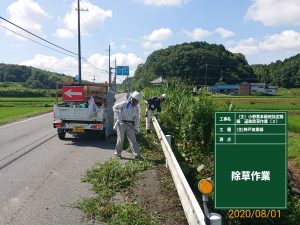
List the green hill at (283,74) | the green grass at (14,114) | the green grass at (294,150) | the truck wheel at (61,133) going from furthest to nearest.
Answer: the green hill at (283,74), the green grass at (14,114), the truck wheel at (61,133), the green grass at (294,150)

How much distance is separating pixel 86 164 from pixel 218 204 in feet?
19.3

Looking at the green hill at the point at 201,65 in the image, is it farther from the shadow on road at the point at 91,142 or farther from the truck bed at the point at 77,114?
the truck bed at the point at 77,114

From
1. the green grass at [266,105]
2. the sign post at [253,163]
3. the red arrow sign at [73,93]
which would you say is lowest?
the green grass at [266,105]

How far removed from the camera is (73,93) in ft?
50.0

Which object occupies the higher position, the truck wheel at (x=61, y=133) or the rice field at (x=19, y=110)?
the truck wheel at (x=61, y=133)

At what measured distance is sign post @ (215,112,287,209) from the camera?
4.88m

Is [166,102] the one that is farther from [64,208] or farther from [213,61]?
[213,61]

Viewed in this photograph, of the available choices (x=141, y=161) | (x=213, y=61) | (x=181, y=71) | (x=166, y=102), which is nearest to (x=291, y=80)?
(x=213, y=61)

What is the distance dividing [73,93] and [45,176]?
681 cm

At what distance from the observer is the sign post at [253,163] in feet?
16.0

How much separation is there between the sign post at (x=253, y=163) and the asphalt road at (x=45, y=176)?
2279 mm

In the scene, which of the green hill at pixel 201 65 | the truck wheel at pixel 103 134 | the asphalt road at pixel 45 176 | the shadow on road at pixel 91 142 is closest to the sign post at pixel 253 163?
the asphalt road at pixel 45 176

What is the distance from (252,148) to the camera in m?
4.91

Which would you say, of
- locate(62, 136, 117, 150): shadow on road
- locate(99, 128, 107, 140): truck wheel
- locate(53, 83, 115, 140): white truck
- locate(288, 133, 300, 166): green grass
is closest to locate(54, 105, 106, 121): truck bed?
locate(53, 83, 115, 140): white truck
